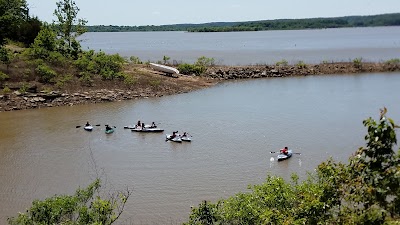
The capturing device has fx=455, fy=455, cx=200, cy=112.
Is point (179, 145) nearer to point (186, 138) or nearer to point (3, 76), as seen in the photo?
point (186, 138)

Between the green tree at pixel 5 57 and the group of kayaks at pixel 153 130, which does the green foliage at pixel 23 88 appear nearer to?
the green tree at pixel 5 57

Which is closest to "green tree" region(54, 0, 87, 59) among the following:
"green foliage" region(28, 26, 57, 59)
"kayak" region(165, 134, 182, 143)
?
"green foliage" region(28, 26, 57, 59)

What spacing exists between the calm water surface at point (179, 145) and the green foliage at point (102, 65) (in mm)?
5296

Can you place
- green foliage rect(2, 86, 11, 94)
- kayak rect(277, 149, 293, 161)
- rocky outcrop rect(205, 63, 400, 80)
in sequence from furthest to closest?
rocky outcrop rect(205, 63, 400, 80) < green foliage rect(2, 86, 11, 94) < kayak rect(277, 149, 293, 161)

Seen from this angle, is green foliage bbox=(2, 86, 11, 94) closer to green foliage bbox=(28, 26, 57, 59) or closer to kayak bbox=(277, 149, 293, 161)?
green foliage bbox=(28, 26, 57, 59)

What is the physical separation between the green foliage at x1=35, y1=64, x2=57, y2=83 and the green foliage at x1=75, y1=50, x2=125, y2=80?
3474 millimetres

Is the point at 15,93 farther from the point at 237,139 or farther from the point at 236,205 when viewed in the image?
the point at 236,205

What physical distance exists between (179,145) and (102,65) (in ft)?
65.4

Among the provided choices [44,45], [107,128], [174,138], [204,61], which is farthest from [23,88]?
[204,61]

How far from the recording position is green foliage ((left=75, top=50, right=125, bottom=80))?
4006 centimetres

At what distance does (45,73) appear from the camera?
3731cm

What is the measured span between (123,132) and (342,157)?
12.8 meters

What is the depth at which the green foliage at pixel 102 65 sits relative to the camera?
131 feet

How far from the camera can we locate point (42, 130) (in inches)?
1092
